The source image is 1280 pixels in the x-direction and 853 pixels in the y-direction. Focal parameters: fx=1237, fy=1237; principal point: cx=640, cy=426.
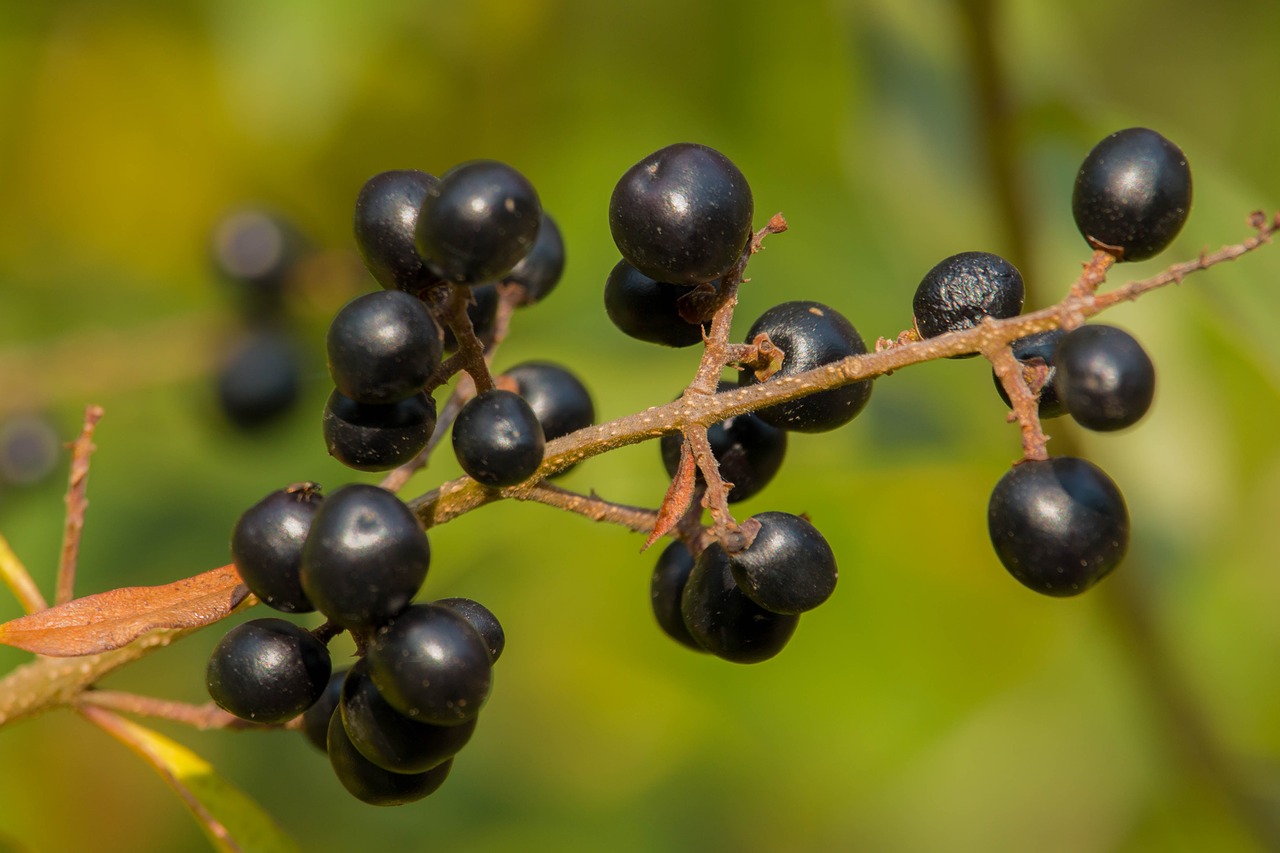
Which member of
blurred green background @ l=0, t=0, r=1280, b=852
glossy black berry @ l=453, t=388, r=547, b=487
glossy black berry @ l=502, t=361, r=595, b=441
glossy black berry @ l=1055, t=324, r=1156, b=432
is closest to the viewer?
glossy black berry @ l=1055, t=324, r=1156, b=432

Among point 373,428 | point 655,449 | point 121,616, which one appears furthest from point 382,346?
point 655,449

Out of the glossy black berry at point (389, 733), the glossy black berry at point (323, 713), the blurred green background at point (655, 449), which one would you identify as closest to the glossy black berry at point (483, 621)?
the glossy black berry at point (389, 733)

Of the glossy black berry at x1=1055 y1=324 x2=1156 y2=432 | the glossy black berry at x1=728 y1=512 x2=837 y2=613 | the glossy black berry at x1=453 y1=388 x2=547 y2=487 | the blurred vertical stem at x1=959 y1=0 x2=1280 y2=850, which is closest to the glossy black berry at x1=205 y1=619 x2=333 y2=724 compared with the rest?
the glossy black berry at x1=453 y1=388 x2=547 y2=487

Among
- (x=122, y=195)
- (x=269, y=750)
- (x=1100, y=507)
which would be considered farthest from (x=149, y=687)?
(x=1100, y=507)

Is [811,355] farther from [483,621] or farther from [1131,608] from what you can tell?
[1131,608]

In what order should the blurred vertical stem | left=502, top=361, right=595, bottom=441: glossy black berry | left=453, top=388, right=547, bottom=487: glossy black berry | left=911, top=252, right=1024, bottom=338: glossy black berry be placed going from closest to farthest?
left=453, top=388, right=547, bottom=487: glossy black berry, left=911, top=252, right=1024, bottom=338: glossy black berry, left=502, top=361, right=595, bottom=441: glossy black berry, the blurred vertical stem

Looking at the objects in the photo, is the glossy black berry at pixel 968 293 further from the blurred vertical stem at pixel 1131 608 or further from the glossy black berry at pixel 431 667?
the blurred vertical stem at pixel 1131 608

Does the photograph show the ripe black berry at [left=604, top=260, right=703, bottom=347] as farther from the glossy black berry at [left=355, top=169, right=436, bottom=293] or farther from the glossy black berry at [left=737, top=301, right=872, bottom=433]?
the glossy black berry at [left=355, top=169, right=436, bottom=293]
